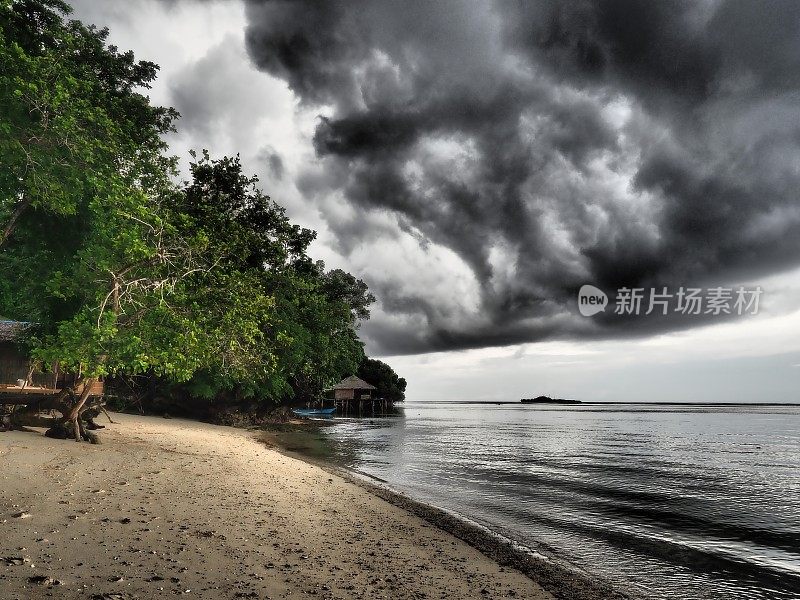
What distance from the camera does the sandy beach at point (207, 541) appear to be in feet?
17.2

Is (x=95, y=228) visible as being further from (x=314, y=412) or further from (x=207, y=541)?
(x=314, y=412)

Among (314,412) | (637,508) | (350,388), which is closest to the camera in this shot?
(637,508)

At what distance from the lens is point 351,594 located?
5.42 m

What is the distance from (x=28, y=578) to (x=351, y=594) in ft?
10.9

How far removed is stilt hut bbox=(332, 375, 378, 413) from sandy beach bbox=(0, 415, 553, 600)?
6482 centimetres

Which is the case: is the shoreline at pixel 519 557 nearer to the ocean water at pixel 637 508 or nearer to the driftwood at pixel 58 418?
the ocean water at pixel 637 508

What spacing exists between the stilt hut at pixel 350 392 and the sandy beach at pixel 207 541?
64.8m

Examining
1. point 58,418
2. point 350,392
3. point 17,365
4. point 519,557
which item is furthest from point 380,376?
point 519,557

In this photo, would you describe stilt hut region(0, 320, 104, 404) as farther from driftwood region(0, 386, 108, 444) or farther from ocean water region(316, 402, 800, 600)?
ocean water region(316, 402, 800, 600)

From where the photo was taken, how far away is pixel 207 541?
21.9 ft

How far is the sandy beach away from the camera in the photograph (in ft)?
17.2

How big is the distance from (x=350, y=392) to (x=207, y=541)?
82.3m

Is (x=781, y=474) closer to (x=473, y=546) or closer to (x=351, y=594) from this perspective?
(x=473, y=546)

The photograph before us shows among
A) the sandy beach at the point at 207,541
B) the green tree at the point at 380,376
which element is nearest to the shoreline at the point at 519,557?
the sandy beach at the point at 207,541
